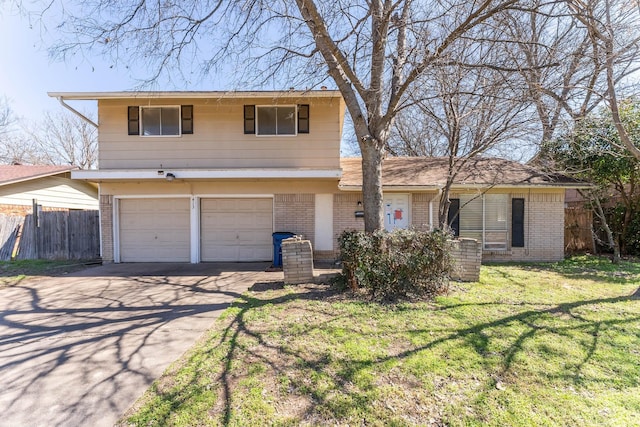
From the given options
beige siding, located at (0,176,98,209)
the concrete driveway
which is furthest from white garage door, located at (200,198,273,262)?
beige siding, located at (0,176,98,209)

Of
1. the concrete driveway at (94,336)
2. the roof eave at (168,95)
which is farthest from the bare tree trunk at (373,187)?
the roof eave at (168,95)

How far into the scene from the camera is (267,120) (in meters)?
9.55

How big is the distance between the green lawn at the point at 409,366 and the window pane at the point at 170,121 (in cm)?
679

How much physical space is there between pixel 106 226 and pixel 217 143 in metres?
4.57

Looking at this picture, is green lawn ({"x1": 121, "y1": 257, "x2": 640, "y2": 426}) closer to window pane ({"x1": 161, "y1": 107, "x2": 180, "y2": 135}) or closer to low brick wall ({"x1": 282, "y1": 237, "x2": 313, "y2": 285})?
low brick wall ({"x1": 282, "y1": 237, "x2": 313, "y2": 285})

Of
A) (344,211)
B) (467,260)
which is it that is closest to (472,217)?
(467,260)

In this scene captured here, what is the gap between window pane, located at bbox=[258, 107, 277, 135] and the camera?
953 centimetres

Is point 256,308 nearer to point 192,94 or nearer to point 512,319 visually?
point 512,319

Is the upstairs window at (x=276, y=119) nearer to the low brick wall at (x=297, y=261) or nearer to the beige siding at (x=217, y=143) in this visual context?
the beige siding at (x=217, y=143)

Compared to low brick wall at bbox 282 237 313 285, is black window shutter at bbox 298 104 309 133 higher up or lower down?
higher up

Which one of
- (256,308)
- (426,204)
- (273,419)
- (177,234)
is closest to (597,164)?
(426,204)

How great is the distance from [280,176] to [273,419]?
6.88 meters

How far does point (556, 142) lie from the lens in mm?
9297

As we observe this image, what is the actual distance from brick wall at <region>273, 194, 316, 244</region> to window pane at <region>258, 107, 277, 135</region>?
6.82 ft
